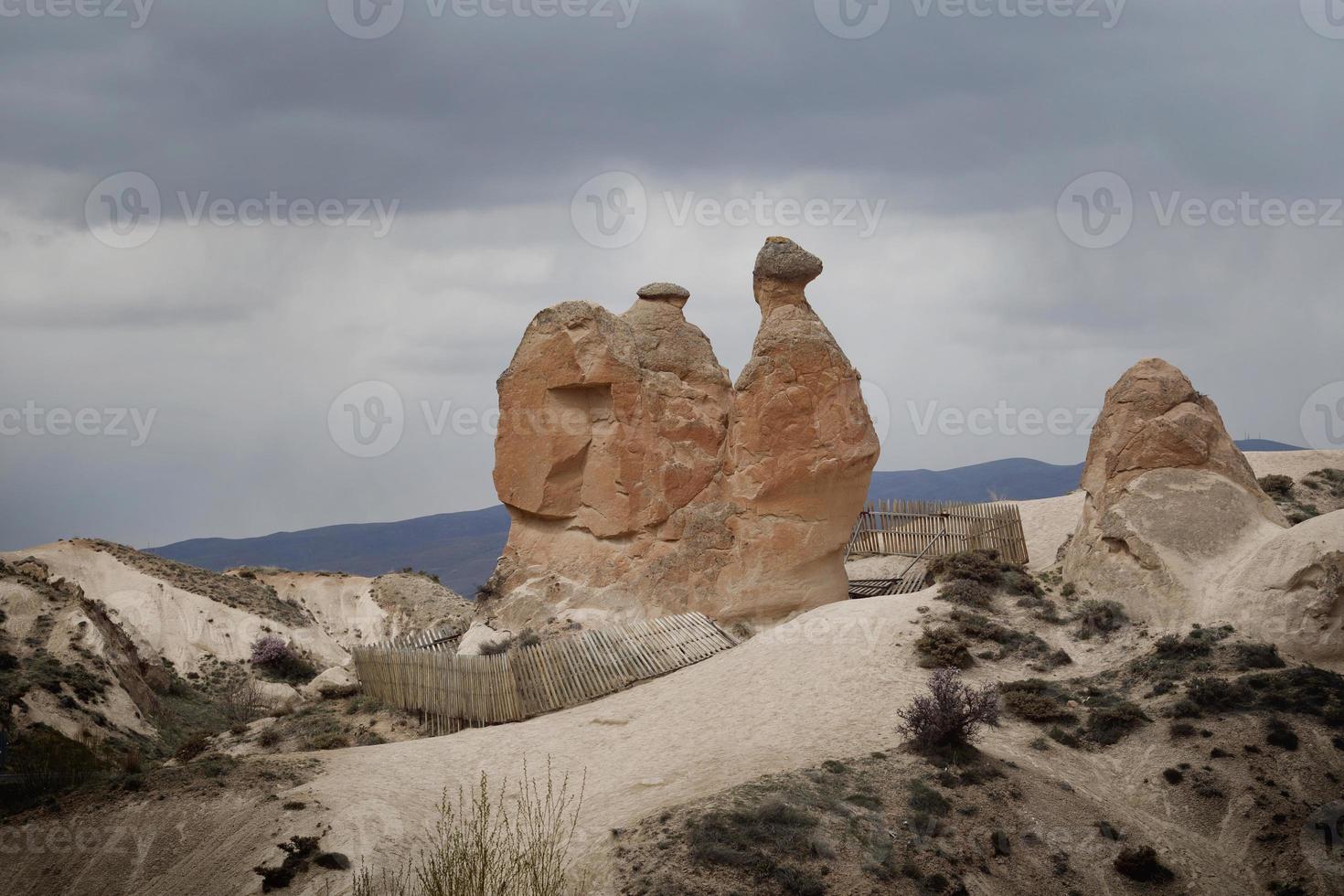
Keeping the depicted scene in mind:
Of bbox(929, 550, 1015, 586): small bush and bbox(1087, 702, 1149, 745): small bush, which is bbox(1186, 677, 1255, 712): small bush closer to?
bbox(1087, 702, 1149, 745): small bush

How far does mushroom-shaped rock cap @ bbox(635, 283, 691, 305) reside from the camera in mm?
21312

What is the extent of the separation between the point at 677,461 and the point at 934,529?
9.56m

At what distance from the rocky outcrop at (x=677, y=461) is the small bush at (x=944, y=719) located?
6429 mm

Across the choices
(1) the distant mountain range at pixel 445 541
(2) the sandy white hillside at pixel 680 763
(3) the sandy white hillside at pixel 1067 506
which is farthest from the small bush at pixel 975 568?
(1) the distant mountain range at pixel 445 541

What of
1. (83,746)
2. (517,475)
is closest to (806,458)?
(517,475)

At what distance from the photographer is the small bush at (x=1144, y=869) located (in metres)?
10.1

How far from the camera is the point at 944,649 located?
1512 cm

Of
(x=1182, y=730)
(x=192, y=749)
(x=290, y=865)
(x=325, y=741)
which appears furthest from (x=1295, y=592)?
(x=192, y=749)

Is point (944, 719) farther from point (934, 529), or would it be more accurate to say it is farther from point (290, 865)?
point (934, 529)

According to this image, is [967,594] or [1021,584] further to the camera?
[1021,584]

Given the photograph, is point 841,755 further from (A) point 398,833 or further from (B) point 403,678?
(B) point 403,678

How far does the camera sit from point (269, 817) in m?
10.4

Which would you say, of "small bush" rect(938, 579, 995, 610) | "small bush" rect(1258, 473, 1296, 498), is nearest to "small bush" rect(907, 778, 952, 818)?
"small bush" rect(938, 579, 995, 610)

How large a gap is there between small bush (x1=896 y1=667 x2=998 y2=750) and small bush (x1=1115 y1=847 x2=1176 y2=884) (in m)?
2.03
